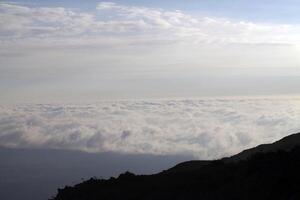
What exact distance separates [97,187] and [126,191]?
12.9ft

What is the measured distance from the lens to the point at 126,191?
39781mm

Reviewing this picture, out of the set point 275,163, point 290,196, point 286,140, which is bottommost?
point 290,196

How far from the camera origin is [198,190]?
115 ft

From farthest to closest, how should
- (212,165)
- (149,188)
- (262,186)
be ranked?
(212,165), (149,188), (262,186)

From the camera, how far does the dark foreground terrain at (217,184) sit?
104 feet

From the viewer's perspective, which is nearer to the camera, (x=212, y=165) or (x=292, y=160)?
(x=292, y=160)

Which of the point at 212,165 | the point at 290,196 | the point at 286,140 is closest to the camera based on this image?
the point at 290,196

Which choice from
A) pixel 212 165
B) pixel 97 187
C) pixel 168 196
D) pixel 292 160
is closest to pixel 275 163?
pixel 292 160

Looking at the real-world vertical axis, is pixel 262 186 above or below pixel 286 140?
below

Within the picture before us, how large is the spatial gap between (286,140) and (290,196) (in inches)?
1222

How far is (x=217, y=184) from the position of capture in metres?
35.2

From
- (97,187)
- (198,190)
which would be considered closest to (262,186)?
(198,190)

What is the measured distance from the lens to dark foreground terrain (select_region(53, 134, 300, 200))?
31609mm

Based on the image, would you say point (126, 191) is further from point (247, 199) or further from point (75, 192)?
point (247, 199)
